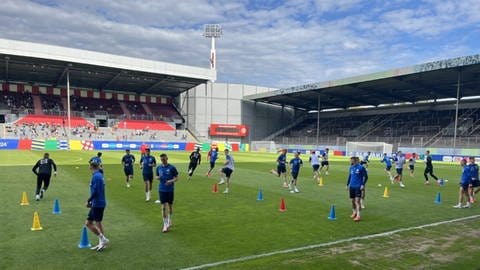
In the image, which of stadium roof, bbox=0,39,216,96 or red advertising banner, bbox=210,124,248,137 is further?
red advertising banner, bbox=210,124,248,137

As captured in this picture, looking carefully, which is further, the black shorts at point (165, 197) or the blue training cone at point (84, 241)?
the black shorts at point (165, 197)

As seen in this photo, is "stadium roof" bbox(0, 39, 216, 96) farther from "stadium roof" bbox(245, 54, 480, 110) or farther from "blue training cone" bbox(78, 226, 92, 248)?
"blue training cone" bbox(78, 226, 92, 248)

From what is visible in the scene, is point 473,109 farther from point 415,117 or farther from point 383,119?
point 383,119

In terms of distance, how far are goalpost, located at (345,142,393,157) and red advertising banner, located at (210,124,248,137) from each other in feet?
80.8

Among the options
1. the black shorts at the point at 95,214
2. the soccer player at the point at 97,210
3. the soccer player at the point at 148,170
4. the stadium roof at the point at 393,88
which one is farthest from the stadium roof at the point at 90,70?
the black shorts at the point at 95,214

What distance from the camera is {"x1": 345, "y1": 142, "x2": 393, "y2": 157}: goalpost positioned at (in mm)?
55034

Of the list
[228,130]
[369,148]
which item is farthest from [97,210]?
[228,130]

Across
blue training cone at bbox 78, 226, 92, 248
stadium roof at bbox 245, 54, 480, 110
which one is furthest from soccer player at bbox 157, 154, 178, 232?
stadium roof at bbox 245, 54, 480, 110

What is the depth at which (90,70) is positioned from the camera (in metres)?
59.3

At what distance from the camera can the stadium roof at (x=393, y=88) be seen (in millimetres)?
45875

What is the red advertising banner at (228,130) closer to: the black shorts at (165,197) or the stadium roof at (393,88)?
the stadium roof at (393,88)

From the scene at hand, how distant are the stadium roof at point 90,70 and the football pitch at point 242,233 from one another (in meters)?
38.4

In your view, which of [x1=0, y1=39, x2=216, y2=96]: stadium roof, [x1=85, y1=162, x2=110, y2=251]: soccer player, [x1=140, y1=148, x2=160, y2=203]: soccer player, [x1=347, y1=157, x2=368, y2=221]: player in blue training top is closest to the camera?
[x1=85, y1=162, x2=110, y2=251]: soccer player

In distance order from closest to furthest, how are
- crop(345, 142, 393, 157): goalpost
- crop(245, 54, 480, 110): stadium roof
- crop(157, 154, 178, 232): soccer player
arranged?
crop(157, 154, 178, 232): soccer player < crop(245, 54, 480, 110): stadium roof < crop(345, 142, 393, 157): goalpost
